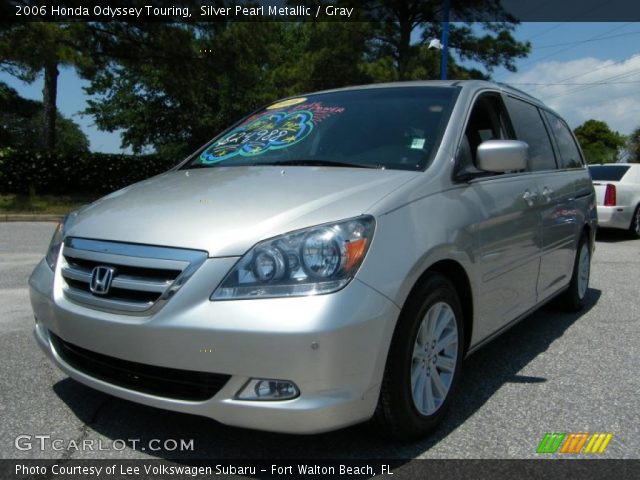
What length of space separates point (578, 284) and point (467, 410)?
7.84 ft

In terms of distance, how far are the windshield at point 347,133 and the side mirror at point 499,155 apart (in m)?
0.24

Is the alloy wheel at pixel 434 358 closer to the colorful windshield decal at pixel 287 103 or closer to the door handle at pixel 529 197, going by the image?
the door handle at pixel 529 197

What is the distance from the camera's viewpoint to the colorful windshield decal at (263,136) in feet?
11.4

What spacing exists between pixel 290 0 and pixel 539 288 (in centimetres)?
1938

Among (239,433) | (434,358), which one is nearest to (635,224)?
(434,358)

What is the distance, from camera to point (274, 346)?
204 centimetres

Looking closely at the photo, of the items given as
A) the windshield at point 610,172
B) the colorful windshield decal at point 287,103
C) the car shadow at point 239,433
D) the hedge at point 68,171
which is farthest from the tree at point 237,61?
the car shadow at point 239,433

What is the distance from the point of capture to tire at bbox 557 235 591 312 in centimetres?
472

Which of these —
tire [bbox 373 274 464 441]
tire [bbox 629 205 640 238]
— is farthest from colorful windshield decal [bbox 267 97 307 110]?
tire [bbox 629 205 640 238]

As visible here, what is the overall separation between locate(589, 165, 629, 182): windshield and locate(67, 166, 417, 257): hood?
9256 mm

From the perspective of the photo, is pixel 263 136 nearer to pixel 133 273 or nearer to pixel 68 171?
pixel 133 273

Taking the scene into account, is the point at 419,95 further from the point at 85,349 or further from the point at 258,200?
the point at 85,349

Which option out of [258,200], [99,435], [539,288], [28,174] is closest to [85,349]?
[99,435]

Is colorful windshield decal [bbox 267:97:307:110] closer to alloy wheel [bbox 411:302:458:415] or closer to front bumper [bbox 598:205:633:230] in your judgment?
alloy wheel [bbox 411:302:458:415]
